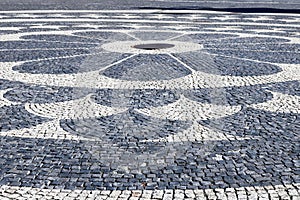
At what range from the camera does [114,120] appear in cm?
805

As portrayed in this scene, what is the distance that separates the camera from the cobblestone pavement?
5.84m

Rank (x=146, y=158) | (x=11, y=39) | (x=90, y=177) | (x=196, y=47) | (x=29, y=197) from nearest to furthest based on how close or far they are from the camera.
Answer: (x=29, y=197)
(x=90, y=177)
(x=146, y=158)
(x=196, y=47)
(x=11, y=39)

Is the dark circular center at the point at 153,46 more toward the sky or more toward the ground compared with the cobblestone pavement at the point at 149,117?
more toward the ground

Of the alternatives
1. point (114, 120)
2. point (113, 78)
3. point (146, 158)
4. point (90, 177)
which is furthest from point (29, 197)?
point (113, 78)

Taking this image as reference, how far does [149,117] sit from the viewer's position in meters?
8.22

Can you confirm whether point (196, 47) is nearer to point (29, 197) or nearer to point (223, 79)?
point (223, 79)

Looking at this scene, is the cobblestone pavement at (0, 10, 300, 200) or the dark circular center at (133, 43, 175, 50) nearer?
the cobblestone pavement at (0, 10, 300, 200)

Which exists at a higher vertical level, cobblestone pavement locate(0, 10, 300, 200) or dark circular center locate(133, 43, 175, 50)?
cobblestone pavement locate(0, 10, 300, 200)

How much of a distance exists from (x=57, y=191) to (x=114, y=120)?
8.51 feet

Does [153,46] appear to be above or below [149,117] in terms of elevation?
below

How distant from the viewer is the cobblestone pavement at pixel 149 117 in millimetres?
5836

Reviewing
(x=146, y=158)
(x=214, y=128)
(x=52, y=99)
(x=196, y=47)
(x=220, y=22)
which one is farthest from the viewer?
(x=220, y=22)

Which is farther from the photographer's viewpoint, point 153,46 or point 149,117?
point 153,46

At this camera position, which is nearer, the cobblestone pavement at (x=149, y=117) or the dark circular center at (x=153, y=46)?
the cobblestone pavement at (x=149, y=117)
